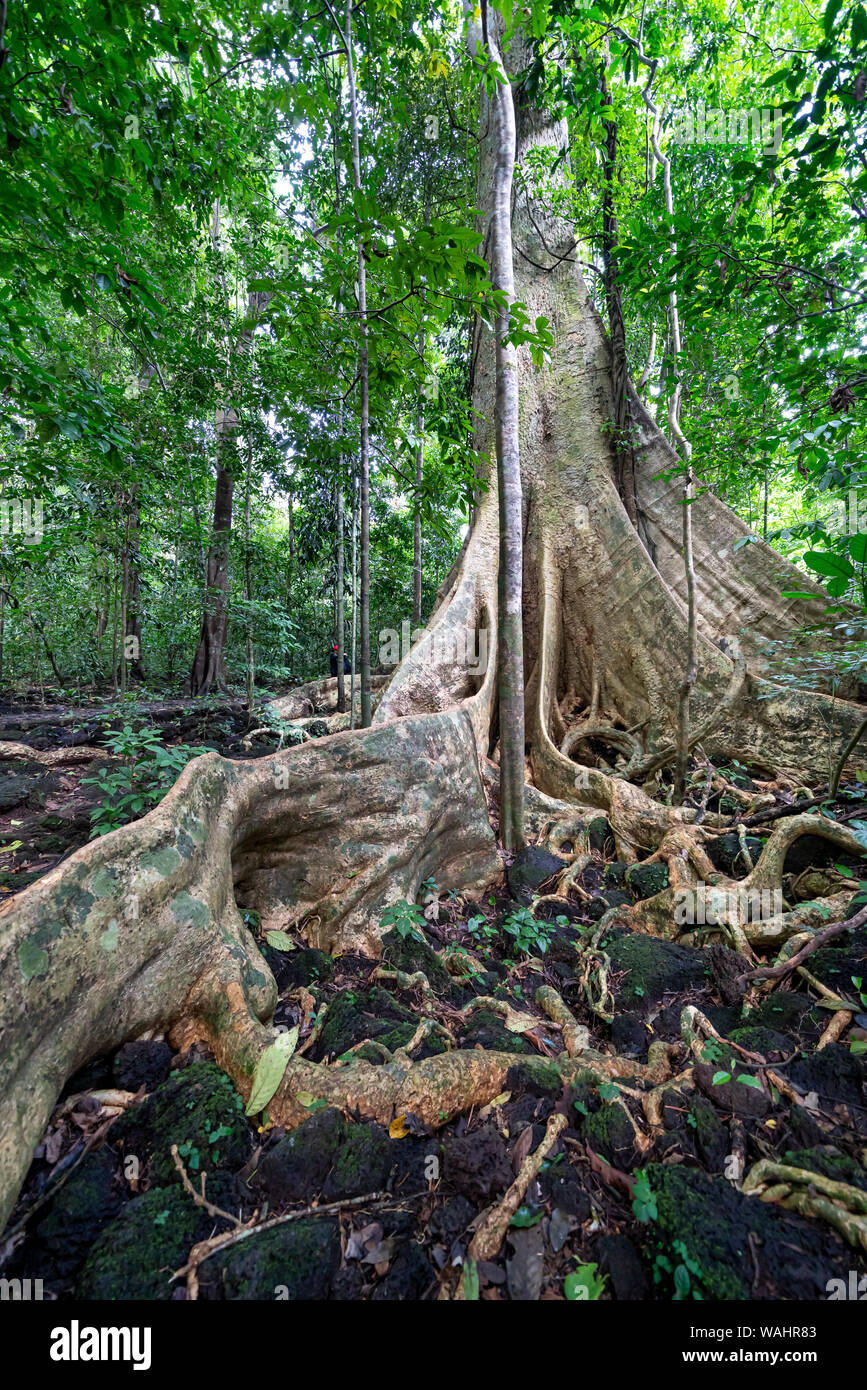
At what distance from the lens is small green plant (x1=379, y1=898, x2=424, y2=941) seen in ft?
8.37

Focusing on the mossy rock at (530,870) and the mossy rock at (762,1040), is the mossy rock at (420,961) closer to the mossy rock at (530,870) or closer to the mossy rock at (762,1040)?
the mossy rock at (530,870)

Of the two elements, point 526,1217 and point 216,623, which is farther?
point 216,623

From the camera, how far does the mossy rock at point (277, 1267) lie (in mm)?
1236

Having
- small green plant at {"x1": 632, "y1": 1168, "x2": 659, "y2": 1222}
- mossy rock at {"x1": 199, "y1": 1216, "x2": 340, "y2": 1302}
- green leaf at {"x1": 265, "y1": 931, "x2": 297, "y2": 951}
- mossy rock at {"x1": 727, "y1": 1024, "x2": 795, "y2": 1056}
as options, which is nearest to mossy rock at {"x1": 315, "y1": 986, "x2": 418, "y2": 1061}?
green leaf at {"x1": 265, "y1": 931, "x2": 297, "y2": 951}

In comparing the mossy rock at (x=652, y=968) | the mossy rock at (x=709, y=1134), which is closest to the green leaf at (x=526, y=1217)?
the mossy rock at (x=709, y=1134)

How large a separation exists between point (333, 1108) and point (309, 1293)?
446mm

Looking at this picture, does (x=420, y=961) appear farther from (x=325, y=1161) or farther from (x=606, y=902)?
(x=606, y=902)

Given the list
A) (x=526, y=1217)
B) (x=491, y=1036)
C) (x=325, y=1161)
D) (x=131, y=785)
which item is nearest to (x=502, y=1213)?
(x=526, y=1217)

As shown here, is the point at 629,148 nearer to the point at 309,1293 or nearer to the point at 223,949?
the point at 223,949

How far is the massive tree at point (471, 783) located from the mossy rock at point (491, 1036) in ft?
0.47

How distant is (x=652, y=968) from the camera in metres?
2.52

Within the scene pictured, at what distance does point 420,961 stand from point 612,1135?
3.86ft

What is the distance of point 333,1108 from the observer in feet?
5.52
